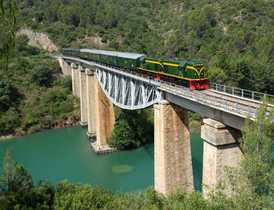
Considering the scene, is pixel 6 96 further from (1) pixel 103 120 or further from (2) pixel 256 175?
(2) pixel 256 175

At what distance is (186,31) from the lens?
251 ft

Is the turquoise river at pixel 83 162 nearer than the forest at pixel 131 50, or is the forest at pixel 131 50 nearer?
the forest at pixel 131 50

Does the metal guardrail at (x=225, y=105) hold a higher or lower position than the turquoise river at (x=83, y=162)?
higher

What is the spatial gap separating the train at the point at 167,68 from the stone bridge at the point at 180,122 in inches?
29.1

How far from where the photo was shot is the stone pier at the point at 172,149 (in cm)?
2266

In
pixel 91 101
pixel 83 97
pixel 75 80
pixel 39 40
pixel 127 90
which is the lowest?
pixel 83 97

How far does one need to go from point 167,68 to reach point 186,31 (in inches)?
2089

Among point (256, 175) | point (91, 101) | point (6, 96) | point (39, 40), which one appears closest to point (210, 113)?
point (256, 175)

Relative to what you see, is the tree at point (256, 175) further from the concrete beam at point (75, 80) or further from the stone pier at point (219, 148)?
the concrete beam at point (75, 80)

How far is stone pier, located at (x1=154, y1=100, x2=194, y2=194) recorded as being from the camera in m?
22.7

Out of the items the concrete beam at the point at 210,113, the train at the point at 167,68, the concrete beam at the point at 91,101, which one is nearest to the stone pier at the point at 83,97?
the concrete beam at the point at 91,101

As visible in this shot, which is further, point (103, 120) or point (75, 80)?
point (75, 80)

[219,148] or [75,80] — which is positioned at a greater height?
[75,80]

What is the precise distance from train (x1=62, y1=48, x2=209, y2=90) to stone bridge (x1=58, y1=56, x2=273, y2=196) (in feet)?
2.42
